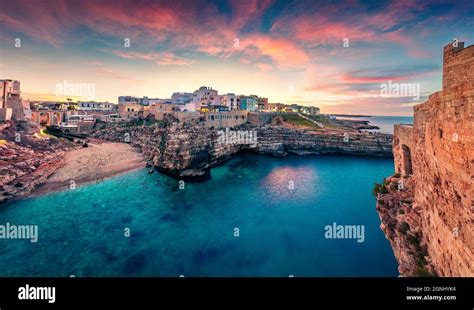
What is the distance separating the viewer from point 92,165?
120ft

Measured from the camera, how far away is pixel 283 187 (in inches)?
1235

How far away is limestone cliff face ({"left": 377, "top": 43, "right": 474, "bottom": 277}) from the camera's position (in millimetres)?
5305

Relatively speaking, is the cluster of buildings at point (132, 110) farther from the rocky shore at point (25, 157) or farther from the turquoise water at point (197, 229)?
the turquoise water at point (197, 229)

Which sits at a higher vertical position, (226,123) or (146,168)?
(226,123)

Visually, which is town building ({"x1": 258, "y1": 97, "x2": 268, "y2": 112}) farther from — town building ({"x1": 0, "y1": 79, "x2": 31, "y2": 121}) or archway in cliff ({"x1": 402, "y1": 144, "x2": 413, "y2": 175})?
archway in cliff ({"x1": 402, "y1": 144, "x2": 413, "y2": 175})

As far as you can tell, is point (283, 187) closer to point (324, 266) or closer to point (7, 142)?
point (324, 266)
